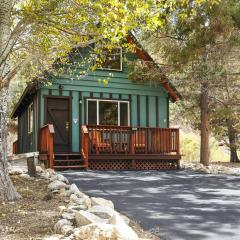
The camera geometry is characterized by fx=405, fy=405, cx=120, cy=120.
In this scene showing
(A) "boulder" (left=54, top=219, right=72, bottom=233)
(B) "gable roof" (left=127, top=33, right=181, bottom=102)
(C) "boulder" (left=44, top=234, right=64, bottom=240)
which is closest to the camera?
(C) "boulder" (left=44, top=234, right=64, bottom=240)

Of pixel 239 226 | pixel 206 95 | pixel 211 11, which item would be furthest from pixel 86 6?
pixel 206 95

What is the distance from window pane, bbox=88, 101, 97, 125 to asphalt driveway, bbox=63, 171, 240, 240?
4.60m

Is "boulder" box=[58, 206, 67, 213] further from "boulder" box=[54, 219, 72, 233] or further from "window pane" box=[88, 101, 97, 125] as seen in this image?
"window pane" box=[88, 101, 97, 125]

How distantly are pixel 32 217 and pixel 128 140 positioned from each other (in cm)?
939

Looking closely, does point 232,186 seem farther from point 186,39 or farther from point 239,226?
point 186,39

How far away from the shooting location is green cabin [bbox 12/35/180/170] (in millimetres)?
14383

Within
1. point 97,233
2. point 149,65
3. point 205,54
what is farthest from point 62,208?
point 205,54

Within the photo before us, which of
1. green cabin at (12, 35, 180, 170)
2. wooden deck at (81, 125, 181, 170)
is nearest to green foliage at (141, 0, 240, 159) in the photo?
green cabin at (12, 35, 180, 170)

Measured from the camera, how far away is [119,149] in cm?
1466

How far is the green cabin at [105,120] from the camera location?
47.2ft

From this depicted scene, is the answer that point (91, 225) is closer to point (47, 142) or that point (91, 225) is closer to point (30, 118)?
point (47, 142)

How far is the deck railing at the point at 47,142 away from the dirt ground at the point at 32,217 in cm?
499

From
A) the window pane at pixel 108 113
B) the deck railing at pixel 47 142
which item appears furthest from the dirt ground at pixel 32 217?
the window pane at pixel 108 113

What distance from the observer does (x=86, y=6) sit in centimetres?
805
